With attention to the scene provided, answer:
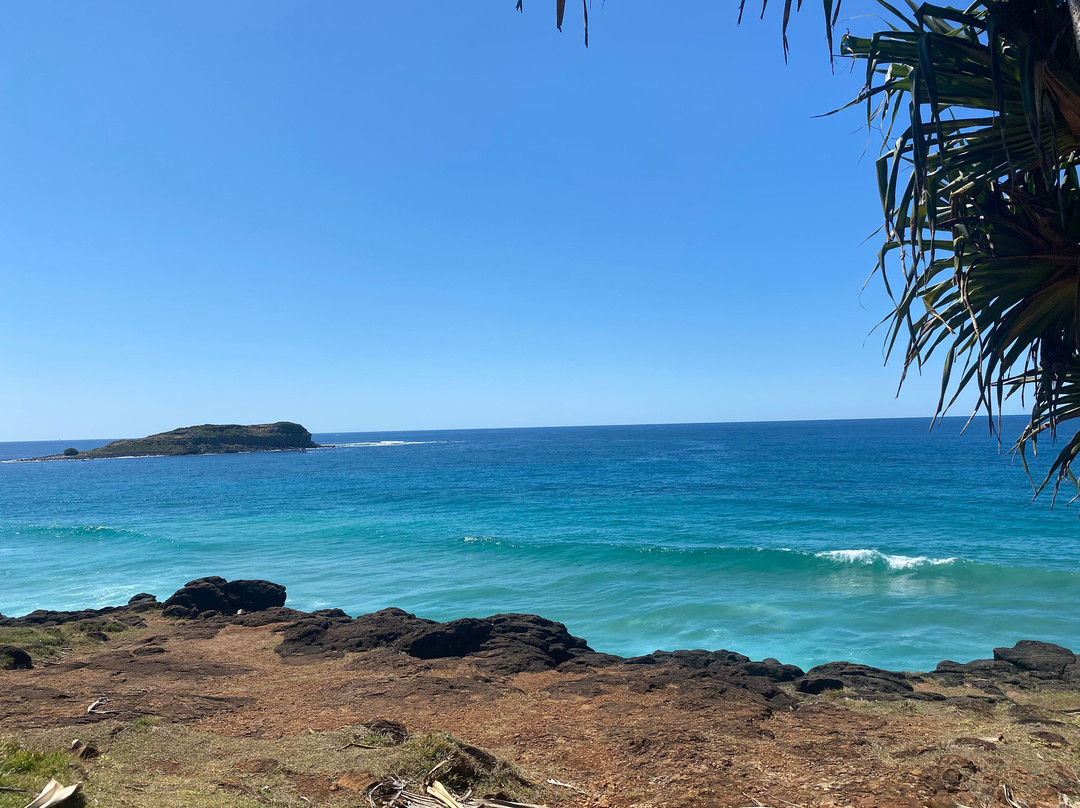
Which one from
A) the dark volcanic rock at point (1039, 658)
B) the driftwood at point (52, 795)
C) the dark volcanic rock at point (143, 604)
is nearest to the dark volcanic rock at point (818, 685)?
the dark volcanic rock at point (1039, 658)

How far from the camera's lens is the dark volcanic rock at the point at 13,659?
11592 mm

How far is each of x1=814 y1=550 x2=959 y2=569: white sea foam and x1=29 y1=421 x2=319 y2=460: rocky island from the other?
5335 inches

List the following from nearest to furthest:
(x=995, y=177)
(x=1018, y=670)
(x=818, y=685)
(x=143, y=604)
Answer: (x=995, y=177)
(x=818, y=685)
(x=1018, y=670)
(x=143, y=604)

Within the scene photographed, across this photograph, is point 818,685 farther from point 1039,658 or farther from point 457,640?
point 457,640

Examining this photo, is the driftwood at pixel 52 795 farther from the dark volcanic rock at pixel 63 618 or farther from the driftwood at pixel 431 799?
the dark volcanic rock at pixel 63 618

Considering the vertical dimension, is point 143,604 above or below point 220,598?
below

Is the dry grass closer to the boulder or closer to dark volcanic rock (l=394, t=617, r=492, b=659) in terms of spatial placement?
dark volcanic rock (l=394, t=617, r=492, b=659)

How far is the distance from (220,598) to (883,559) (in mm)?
22682

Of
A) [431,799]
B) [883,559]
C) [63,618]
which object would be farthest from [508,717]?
[883,559]

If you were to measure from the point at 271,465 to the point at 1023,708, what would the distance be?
97.3 metres

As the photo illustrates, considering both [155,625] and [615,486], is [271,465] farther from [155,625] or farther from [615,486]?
[155,625]

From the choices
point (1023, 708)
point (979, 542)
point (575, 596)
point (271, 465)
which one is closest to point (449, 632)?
point (575, 596)

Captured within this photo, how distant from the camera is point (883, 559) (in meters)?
23.5

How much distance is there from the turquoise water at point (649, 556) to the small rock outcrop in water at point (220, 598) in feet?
9.15
